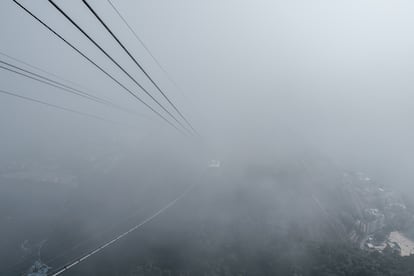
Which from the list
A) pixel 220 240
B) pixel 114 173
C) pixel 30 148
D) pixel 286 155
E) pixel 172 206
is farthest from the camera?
pixel 30 148

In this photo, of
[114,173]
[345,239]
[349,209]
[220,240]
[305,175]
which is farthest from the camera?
[114,173]

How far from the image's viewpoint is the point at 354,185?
281ft

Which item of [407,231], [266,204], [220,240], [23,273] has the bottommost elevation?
[23,273]

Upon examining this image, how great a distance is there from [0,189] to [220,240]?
125 m

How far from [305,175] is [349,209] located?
17493 millimetres

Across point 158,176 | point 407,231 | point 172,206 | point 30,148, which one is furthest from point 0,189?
point 407,231

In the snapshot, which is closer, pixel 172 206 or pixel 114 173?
pixel 172 206

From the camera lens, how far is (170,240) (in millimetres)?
62750

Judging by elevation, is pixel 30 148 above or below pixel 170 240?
above

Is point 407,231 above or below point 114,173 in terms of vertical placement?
below

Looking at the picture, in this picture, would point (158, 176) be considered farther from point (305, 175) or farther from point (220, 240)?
point (305, 175)

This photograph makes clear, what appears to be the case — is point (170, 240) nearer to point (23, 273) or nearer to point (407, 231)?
point (23, 273)

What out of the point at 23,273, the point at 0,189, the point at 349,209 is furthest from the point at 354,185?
the point at 0,189

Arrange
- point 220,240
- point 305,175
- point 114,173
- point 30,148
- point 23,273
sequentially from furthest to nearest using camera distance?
point 30,148 < point 114,173 < point 305,175 < point 23,273 < point 220,240
